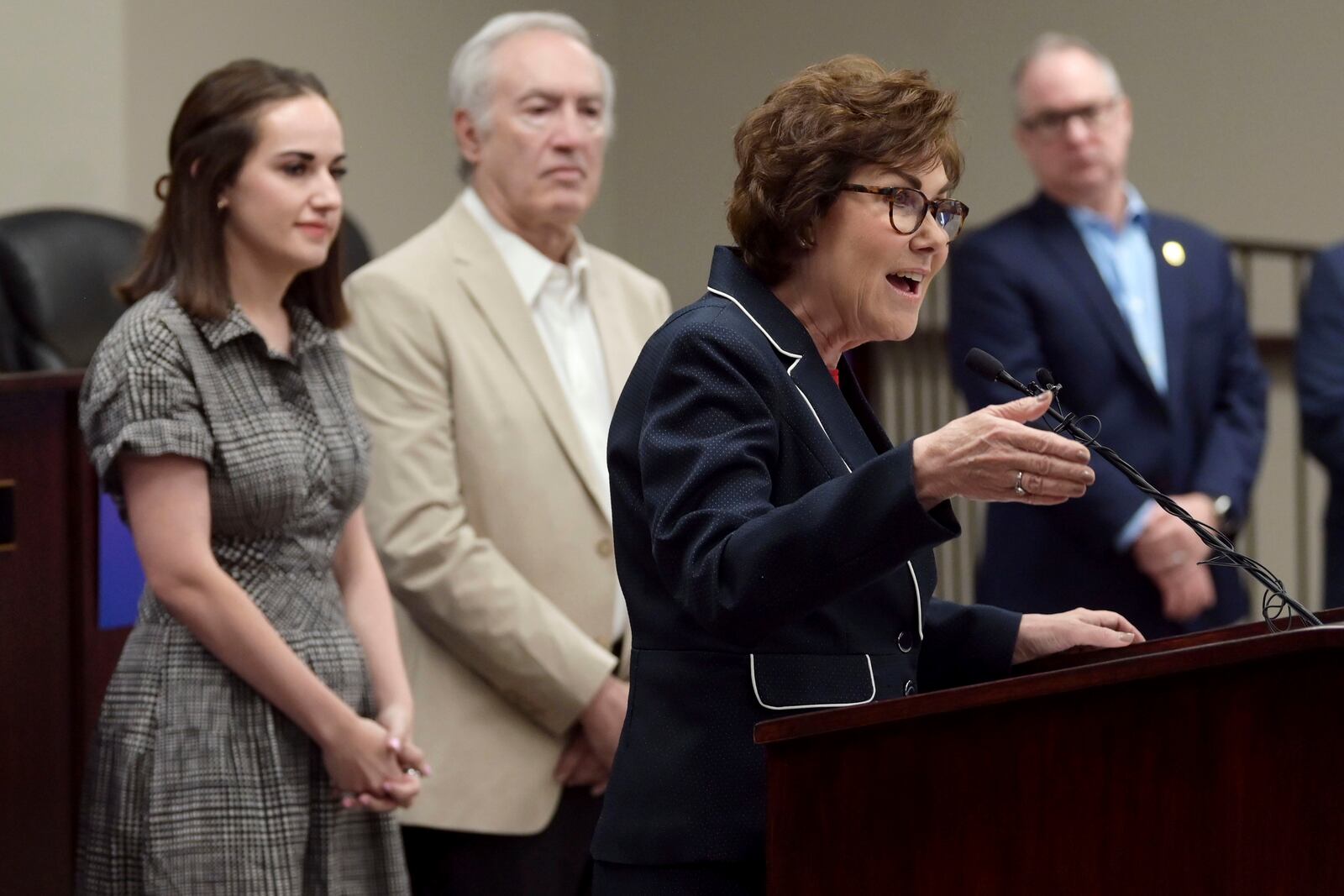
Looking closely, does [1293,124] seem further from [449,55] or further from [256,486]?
[256,486]

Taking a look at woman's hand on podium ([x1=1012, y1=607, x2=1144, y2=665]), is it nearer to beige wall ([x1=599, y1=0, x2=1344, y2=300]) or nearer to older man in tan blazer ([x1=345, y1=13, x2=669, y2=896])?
older man in tan blazer ([x1=345, y1=13, x2=669, y2=896])

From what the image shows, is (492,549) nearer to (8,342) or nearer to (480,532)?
(480,532)

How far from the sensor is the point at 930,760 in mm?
1327

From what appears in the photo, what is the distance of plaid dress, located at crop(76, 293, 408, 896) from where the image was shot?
2133 millimetres

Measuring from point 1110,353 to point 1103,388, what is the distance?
0.07 meters

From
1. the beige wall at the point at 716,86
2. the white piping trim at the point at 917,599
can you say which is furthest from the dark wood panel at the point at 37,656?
the beige wall at the point at 716,86

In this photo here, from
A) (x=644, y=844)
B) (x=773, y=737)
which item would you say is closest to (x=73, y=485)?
(x=644, y=844)

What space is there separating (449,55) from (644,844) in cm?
475

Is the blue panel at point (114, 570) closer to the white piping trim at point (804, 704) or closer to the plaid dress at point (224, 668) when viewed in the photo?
the plaid dress at point (224, 668)

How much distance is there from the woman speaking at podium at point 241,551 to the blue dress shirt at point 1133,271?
1.59m

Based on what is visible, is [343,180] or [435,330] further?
[343,180]

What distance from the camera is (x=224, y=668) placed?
7.21 feet

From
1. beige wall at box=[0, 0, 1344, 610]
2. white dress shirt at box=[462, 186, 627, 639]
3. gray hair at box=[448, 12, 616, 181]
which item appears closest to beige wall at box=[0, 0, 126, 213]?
beige wall at box=[0, 0, 1344, 610]

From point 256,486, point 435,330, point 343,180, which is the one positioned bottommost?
point 256,486
